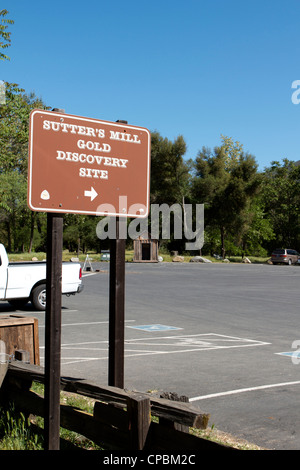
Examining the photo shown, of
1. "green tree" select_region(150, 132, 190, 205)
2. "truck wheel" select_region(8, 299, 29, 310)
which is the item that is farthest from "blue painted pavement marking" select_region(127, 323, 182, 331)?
"green tree" select_region(150, 132, 190, 205)

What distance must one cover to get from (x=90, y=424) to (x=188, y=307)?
46.6ft

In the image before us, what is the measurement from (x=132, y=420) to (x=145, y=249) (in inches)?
1991

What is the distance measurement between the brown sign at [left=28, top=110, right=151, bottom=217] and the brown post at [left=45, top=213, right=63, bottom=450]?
0.25 m

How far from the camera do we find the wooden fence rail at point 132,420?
402 cm

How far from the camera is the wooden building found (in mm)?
53656

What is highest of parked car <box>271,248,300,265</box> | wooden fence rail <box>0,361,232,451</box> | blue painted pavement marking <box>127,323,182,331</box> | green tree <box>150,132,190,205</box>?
green tree <box>150,132,190,205</box>

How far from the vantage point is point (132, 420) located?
4.30 m

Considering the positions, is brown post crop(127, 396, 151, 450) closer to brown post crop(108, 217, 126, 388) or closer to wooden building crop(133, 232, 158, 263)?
brown post crop(108, 217, 126, 388)

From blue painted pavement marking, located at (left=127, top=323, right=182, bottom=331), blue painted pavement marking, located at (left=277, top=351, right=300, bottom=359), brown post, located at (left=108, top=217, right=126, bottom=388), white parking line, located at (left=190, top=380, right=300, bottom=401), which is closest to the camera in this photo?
→ brown post, located at (left=108, top=217, right=126, bottom=388)

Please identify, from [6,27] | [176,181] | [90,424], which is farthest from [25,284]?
[176,181]

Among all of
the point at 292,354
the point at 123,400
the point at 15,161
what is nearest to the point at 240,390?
Answer: the point at 292,354

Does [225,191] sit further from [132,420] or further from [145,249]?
[132,420]

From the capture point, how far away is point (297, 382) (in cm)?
850

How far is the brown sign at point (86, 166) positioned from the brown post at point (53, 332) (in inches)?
9.7
